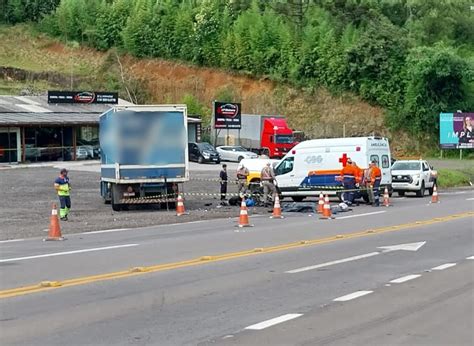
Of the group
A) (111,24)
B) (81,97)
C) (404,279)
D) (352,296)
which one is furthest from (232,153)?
(352,296)

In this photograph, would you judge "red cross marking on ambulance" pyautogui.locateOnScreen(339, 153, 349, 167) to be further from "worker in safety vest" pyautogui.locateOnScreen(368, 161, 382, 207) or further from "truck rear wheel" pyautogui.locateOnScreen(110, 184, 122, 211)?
"truck rear wheel" pyautogui.locateOnScreen(110, 184, 122, 211)

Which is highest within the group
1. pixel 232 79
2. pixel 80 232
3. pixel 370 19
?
pixel 370 19

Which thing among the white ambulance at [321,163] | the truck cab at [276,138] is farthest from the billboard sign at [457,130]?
the white ambulance at [321,163]

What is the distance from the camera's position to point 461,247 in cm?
1814

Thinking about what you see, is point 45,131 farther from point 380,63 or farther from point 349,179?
point 349,179

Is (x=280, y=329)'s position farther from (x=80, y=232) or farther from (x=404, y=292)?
(x=80, y=232)

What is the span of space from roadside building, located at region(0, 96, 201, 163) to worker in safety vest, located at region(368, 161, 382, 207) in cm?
3164

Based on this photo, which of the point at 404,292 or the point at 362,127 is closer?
the point at 404,292

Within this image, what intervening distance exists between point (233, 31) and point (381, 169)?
56.8 meters

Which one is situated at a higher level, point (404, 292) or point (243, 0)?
point (243, 0)

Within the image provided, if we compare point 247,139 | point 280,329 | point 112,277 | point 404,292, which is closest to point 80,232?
point 112,277

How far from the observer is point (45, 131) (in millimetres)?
62031

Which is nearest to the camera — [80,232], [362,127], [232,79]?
[80,232]

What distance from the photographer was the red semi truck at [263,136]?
69.9m
